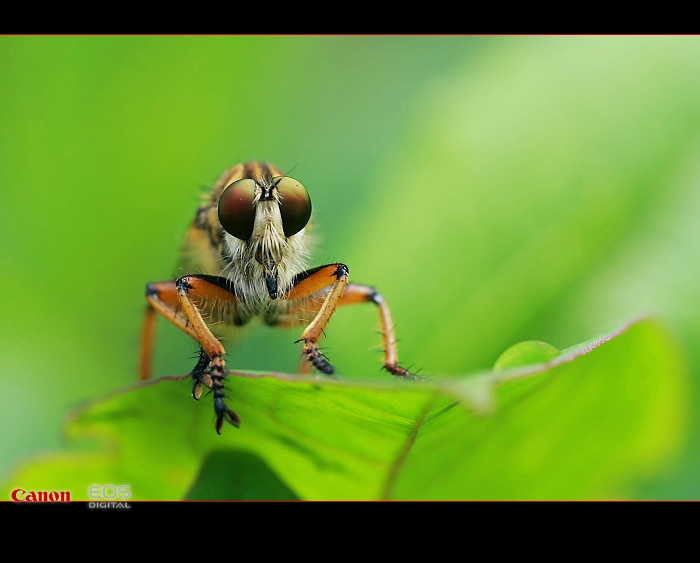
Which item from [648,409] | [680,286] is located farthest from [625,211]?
[648,409]

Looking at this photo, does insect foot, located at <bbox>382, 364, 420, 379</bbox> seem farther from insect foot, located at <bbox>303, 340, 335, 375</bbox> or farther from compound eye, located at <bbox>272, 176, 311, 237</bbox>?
compound eye, located at <bbox>272, 176, 311, 237</bbox>

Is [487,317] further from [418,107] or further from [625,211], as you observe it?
[418,107]

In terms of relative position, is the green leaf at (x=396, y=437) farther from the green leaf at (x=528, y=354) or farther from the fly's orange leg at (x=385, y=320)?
the fly's orange leg at (x=385, y=320)

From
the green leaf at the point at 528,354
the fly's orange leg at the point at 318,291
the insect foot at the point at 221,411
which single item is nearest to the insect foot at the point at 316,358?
the fly's orange leg at the point at 318,291

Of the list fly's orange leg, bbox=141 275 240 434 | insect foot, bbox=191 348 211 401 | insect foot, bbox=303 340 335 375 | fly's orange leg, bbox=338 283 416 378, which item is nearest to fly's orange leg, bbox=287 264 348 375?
insect foot, bbox=303 340 335 375

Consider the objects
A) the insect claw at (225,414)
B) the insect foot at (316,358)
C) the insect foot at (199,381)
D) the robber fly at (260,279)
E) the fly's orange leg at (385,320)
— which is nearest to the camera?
the insect claw at (225,414)

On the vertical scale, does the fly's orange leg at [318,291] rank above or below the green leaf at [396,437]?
above

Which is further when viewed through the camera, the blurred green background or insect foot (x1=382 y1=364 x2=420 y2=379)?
the blurred green background
